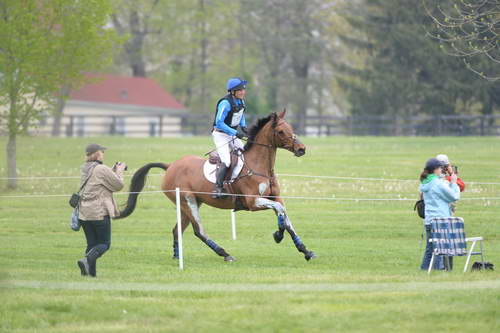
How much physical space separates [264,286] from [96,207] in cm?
268

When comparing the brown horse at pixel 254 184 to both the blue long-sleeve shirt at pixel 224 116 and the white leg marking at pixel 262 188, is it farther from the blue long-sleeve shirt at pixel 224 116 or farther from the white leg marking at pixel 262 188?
the blue long-sleeve shirt at pixel 224 116

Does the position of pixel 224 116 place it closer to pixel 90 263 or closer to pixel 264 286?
pixel 90 263

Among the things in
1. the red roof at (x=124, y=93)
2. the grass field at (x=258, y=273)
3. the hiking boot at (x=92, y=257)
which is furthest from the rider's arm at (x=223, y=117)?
the red roof at (x=124, y=93)

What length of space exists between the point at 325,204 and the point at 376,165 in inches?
328

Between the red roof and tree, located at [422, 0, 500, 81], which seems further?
the red roof

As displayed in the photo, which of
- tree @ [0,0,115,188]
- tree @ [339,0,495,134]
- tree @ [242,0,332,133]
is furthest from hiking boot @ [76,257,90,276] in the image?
tree @ [242,0,332,133]

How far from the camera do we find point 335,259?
14.9m

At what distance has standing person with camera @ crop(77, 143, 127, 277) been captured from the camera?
41.6 ft

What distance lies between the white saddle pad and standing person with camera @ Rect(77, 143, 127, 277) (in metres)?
2.82

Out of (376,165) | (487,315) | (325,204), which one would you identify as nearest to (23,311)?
(487,315)

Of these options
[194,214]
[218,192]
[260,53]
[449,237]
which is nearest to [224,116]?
[218,192]

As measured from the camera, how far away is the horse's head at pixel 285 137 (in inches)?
577

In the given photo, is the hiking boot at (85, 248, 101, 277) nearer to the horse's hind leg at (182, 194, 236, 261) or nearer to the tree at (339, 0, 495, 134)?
the horse's hind leg at (182, 194, 236, 261)

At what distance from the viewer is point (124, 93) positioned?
246ft
